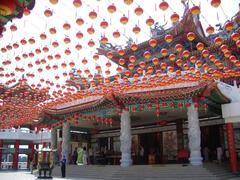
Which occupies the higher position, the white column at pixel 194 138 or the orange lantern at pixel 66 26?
the orange lantern at pixel 66 26

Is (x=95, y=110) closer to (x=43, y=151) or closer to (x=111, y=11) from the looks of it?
(x=43, y=151)

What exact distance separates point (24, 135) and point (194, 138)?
2071cm

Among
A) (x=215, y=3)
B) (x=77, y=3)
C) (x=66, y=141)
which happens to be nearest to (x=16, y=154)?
(x=66, y=141)

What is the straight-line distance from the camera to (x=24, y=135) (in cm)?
2941

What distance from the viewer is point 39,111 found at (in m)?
18.8

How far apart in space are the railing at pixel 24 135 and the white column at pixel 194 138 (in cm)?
1870

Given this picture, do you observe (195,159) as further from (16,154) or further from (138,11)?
(16,154)

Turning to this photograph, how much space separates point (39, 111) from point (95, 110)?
174 inches

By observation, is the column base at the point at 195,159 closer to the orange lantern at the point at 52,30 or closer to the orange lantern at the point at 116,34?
the orange lantern at the point at 116,34

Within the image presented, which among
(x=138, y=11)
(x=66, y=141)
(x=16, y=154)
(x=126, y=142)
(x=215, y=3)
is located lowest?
(x=16, y=154)

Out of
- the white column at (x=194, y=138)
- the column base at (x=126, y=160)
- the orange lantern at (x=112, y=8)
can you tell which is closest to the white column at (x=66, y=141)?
the column base at (x=126, y=160)

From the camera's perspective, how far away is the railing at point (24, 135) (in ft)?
93.4

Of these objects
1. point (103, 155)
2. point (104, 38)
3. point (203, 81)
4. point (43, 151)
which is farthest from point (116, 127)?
point (104, 38)

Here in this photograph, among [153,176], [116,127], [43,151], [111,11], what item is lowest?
[153,176]
